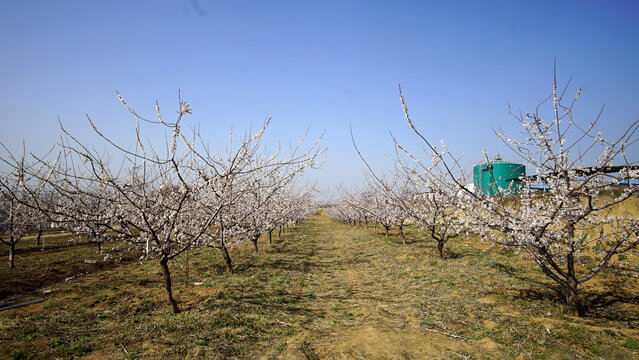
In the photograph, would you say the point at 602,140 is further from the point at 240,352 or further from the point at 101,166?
the point at 101,166

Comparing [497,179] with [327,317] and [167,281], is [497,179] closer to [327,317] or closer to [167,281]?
[327,317]

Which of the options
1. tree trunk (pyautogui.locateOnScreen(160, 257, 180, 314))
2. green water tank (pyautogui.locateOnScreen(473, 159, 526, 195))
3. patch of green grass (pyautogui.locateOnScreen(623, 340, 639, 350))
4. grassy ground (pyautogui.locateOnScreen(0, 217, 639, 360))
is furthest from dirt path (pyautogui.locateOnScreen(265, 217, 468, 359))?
green water tank (pyautogui.locateOnScreen(473, 159, 526, 195))

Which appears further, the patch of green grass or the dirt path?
the dirt path

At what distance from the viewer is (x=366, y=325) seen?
5.93 meters

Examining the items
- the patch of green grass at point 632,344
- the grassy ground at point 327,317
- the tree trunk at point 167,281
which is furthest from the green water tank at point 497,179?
the tree trunk at point 167,281

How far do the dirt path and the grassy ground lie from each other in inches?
1.2

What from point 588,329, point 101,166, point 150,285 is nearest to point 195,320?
point 101,166

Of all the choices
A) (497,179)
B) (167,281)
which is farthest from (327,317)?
(497,179)

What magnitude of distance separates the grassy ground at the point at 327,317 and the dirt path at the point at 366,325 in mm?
31

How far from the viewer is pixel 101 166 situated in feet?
17.1

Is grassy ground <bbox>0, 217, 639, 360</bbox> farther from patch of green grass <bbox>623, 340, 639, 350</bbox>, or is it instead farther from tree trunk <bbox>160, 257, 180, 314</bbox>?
tree trunk <bbox>160, 257, 180, 314</bbox>

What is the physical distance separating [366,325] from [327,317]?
0.98 m

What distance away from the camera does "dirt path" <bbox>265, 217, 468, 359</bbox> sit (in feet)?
15.6

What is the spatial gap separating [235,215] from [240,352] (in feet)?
24.3
